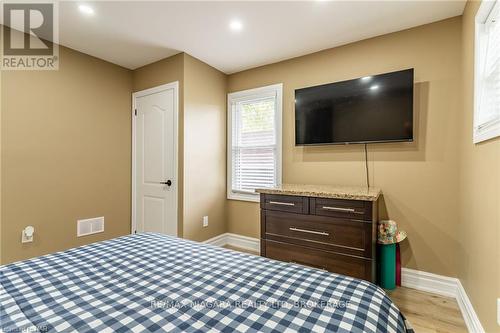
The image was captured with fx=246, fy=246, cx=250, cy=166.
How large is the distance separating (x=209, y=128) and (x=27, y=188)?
80.9 inches

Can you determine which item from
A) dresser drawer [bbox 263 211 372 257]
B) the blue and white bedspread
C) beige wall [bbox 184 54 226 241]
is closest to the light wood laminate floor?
dresser drawer [bbox 263 211 372 257]

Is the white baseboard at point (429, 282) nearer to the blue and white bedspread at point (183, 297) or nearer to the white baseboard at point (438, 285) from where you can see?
the white baseboard at point (438, 285)

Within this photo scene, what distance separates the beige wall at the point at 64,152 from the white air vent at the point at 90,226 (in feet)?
0.19

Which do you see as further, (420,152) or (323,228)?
(420,152)

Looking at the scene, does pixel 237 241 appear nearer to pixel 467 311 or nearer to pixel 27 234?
pixel 27 234

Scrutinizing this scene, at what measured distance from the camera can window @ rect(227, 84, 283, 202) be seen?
323 centimetres

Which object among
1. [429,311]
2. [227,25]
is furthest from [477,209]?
[227,25]

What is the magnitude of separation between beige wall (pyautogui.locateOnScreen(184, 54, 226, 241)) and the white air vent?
3.75ft

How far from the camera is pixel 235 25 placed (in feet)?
7.87

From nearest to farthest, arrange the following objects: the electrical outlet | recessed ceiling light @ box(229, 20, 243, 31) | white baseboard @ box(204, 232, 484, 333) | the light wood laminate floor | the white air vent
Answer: the light wood laminate floor < white baseboard @ box(204, 232, 484, 333) < recessed ceiling light @ box(229, 20, 243, 31) < the electrical outlet < the white air vent

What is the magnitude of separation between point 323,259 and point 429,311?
890 millimetres

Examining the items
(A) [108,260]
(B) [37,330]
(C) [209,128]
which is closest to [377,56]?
(C) [209,128]

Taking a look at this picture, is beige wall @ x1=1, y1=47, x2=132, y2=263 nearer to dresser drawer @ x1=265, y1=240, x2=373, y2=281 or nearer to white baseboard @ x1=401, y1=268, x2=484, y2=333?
dresser drawer @ x1=265, y1=240, x2=373, y2=281

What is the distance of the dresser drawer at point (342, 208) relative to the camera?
2029 mm
